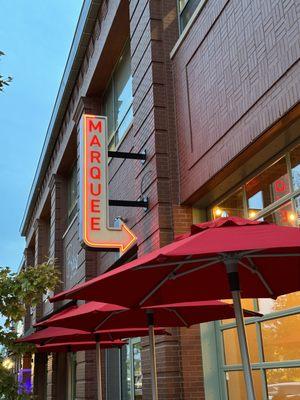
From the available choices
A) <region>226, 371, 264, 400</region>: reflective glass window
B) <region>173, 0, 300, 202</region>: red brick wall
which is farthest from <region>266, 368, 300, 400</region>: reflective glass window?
<region>173, 0, 300, 202</region>: red brick wall

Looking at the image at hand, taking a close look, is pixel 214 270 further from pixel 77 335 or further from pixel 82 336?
pixel 82 336

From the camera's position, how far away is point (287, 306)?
680 centimetres

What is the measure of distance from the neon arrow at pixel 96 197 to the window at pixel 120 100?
1.80m

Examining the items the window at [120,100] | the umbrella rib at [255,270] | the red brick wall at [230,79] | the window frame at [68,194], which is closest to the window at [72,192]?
the window frame at [68,194]

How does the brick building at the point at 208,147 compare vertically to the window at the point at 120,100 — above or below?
below

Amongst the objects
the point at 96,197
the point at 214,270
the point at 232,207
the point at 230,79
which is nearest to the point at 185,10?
the point at 230,79

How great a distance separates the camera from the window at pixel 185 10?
959cm

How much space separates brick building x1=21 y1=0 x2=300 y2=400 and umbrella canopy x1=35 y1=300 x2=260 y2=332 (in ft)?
3.43

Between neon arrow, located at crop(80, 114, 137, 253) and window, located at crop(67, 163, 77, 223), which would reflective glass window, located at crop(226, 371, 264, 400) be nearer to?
neon arrow, located at crop(80, 114, 137, 253)

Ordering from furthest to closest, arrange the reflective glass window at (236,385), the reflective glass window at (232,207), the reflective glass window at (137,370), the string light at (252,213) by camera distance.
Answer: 1. the reflective glass window at (137,370)
2. the reflective glass window at (232,207)
3. the reflective glass window at (236,385)
4. the string light at (252,213)

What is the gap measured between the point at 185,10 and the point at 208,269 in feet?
21.8

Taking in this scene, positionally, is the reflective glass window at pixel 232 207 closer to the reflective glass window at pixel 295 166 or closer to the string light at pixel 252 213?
the string light at pixel 252 213

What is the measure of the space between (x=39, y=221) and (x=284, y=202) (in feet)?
74.8

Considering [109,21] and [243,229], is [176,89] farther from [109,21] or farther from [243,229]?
[243,229]
